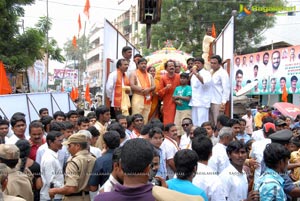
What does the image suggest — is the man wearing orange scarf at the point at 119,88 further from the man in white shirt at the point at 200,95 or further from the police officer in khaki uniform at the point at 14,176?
the police officer in khaki uniform at the point at 14,176

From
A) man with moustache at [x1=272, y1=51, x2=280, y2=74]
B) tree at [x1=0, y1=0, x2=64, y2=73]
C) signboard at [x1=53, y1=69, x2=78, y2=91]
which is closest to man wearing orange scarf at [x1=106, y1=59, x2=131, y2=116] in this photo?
tree at [x1=0, y1=0, x2=64, y2=73]

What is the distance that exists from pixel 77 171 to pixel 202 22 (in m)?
27.5

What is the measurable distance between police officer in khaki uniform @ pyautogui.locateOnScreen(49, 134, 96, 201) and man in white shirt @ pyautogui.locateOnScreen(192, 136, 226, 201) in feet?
3.41

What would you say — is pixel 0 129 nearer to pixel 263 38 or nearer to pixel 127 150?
pixel 127 150

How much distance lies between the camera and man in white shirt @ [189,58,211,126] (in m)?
8.13

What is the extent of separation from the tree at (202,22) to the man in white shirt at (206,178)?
2630cm

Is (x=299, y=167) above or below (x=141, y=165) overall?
below

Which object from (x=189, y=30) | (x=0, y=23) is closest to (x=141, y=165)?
(x=0, y=23)

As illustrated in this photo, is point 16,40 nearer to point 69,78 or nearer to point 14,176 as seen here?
point 14,176

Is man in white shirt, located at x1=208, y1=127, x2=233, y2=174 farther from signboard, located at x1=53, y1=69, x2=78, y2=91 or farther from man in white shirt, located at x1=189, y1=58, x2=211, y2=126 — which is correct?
signboard, located at x1=53, y1=69, x2=78, y2=91

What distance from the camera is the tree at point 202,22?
30.2 meters

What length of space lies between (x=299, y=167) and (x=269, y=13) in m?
27.2

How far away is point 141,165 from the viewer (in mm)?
2555

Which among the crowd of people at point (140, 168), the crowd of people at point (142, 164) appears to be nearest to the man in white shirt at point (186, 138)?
the crowd of people at point (142, 164)
